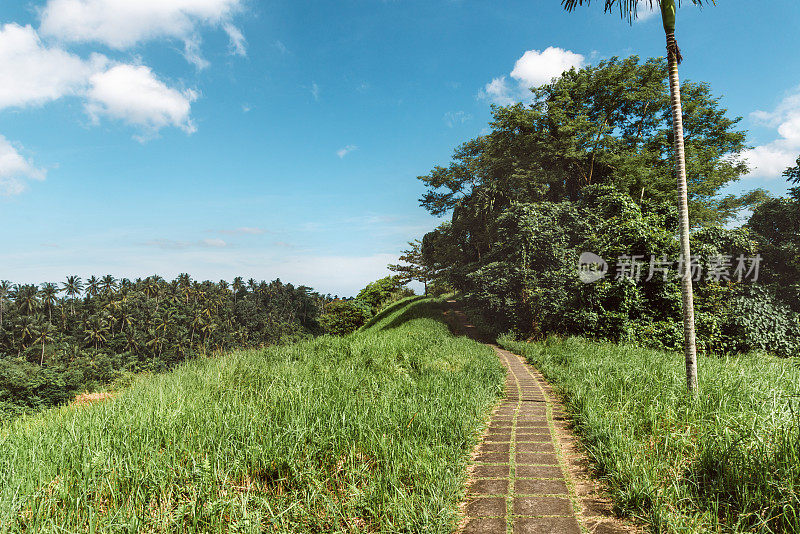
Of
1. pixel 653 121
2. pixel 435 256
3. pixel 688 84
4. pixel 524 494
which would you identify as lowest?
pixel 524 494

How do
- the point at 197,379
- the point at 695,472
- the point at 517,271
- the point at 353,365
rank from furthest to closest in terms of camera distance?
the point at 517,271, the point at 353,365, the point at 197,379, the point at 695,472

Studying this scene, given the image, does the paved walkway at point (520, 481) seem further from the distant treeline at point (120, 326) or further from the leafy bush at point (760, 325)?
the distant treeline at point (120, 326)

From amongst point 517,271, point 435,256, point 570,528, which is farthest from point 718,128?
point 570,528

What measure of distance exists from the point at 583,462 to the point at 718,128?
28.0m

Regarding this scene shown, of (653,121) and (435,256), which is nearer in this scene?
(653,121)

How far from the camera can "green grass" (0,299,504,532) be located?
289 centimetres

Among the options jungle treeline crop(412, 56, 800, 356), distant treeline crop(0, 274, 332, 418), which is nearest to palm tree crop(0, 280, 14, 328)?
distant treeline crop(0, 274, 332, 418)

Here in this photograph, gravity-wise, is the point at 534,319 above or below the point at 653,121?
below

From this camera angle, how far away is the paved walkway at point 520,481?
9.98ft

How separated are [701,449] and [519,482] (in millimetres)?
1843

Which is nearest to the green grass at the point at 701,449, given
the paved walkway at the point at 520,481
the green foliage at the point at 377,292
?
the paved walkway at the point at 520,481

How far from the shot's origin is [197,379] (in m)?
7.14

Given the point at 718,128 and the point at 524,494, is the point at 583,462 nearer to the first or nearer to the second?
the point at 524,494

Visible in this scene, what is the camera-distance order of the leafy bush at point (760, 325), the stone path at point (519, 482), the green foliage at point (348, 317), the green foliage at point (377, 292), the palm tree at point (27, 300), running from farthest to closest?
the palm tree at point (27, 300), the green foliage at point (377, 292), the green foliage at point (348, 317), the leafy bush at point (760, 325), the stone path at point (519, 482)
